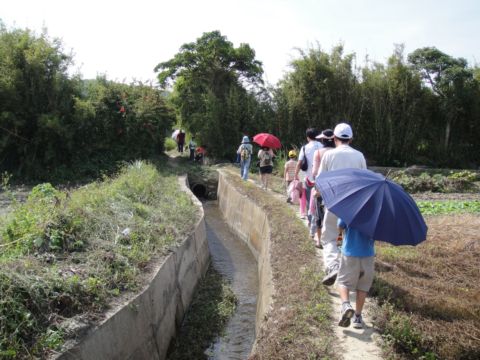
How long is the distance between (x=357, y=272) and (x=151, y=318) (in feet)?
9.48

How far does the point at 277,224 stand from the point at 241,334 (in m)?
3.09

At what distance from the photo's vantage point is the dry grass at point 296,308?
14.4ft

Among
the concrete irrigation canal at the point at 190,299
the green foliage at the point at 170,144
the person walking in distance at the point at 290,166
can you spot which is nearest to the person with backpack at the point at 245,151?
the concrete irrigation canal at the point at 190,299

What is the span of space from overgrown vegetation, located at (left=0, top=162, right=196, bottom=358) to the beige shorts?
8.94 feet

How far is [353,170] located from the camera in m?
4.64

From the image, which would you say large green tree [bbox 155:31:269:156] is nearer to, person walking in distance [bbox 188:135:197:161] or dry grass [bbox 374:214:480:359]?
person walking in distance [bbox 188:135:197:161]

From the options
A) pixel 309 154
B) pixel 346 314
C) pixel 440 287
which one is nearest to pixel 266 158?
pixel 309 154

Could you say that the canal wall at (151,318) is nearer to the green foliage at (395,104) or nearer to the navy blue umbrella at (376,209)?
the navy blue umbrella at (376,209)

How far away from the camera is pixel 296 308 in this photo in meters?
5.27

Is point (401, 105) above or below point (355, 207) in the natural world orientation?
above

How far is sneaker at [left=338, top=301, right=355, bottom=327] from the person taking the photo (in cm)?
453

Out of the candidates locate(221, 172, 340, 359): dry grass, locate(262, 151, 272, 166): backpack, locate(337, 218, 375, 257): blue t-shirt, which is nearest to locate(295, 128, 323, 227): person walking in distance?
locate(221, 172, 340, 359): dry grass

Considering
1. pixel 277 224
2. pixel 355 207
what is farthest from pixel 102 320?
pixel 277 224

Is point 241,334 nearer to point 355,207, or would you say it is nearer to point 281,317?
point 281,317
